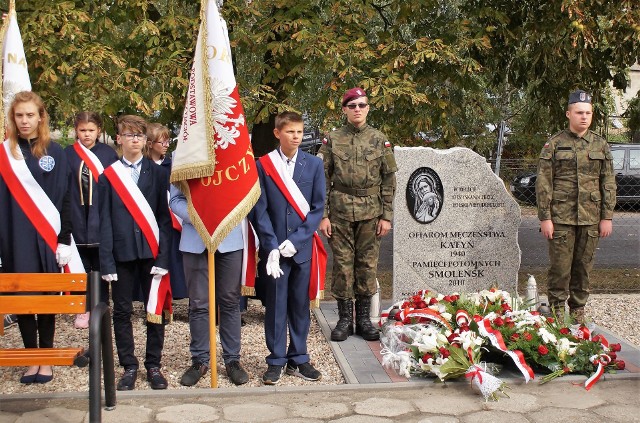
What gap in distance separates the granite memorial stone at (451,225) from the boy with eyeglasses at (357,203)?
84cm

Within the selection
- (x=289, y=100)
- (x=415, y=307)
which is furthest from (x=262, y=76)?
(x=415, y=307)

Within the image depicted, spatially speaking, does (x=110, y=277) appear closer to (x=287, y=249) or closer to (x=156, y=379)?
(x=156, y=379)

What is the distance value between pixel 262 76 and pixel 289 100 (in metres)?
0.49

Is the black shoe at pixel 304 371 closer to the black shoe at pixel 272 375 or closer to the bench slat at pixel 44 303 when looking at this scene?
the black shoe at pixel 272 375

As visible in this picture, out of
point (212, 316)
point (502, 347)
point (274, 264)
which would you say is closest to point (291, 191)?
point (274, 264)

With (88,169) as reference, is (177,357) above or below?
below

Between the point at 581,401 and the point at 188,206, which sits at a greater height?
the point at 188,206

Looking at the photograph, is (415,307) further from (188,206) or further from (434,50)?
(434,50)

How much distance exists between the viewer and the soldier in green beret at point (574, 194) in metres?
7.03

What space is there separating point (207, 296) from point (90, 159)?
75.7 inches

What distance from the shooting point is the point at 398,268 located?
299 inches

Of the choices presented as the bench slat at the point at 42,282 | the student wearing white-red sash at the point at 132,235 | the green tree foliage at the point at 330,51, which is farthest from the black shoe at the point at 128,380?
the green tree foliage at the point at 330,51

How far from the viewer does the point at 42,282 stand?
14.6ft

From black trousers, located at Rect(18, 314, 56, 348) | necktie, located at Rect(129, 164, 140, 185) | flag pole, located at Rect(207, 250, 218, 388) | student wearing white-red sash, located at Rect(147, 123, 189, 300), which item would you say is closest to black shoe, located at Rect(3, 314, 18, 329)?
student wearing white-red sash, located at Rect(147, 123, 189, 300)
